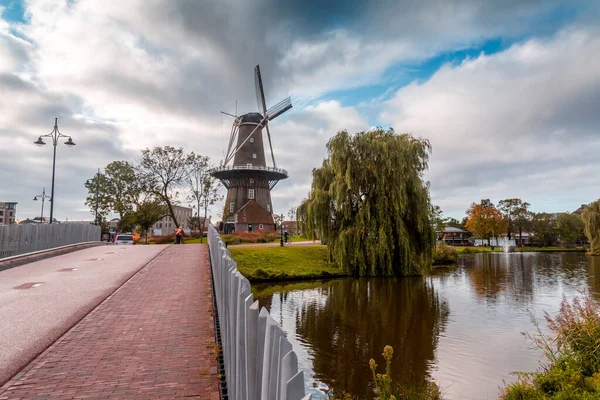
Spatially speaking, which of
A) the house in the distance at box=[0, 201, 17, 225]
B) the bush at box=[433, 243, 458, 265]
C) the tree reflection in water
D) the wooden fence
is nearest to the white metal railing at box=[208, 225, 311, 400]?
the tree reflection in water

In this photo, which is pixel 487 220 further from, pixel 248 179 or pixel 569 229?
pixel 248 179

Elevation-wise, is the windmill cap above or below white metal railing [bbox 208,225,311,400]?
above

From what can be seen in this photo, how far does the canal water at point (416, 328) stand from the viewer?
29.5ft

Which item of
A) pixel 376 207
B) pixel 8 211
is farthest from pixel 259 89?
pixel 8 211

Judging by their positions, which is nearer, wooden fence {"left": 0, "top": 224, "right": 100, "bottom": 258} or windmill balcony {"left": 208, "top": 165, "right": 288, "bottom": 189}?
wooden fence {"left": 0, "top": 224, "right": 100, "bottom": 258}

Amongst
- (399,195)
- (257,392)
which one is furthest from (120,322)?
(399,195)

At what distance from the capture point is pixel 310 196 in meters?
28.4

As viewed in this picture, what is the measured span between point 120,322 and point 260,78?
57835 millimetres

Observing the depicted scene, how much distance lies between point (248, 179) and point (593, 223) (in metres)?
44.2

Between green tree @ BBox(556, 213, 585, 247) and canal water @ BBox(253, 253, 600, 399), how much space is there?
66005 millimetres

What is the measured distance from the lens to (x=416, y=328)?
43.3ft

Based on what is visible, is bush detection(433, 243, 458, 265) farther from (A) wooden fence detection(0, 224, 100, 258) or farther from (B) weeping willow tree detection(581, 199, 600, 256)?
(A) wooden fence detection(0, 224, 100, 258)

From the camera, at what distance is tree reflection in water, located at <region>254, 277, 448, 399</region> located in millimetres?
9195

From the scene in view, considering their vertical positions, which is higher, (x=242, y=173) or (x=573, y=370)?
(x=242, y=173)
